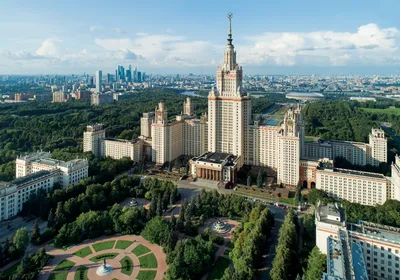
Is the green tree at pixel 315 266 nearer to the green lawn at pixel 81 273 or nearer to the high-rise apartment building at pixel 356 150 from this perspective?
the green lawn at pixel 81 273

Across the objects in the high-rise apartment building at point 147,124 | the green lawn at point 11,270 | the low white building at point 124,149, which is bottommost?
the green lawn at point 11,270

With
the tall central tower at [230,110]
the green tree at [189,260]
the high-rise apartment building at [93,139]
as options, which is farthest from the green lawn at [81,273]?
the high-rise apartment building at [93,139]

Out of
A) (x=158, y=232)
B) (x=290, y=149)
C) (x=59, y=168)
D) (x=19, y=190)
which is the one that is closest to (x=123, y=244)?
(x=158, y=232)

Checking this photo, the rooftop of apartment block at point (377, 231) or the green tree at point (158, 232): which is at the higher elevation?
the rooftop of apartment block at point (377, 231)

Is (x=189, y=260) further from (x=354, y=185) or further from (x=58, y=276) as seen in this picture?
(x=354, y=185)

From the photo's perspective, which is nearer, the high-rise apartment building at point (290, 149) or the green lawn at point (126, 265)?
the green lawn at point (126, 265)

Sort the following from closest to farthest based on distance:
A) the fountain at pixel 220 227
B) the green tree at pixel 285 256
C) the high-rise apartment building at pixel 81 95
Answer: the green tree at pixel 285 256 < the fountain at pixel 220 227 < the high-rise apartment building at pixel 81 95
